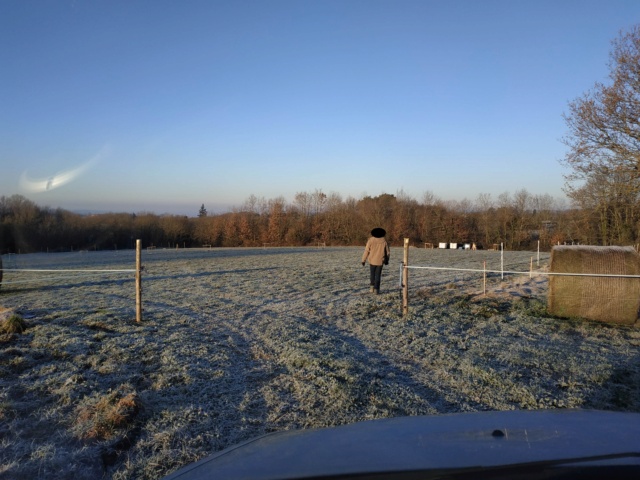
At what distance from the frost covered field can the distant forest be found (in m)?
45.4

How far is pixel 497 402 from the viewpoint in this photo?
502cm

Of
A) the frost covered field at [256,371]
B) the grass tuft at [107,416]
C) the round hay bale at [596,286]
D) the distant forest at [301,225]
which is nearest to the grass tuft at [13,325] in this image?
the frost covered field at [256,371]

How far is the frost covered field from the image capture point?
166 inches

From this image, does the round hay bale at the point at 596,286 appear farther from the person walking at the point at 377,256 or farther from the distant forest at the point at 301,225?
the distant forest at the point at 301,225

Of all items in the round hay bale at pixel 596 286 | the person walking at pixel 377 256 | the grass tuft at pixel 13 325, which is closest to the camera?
the grass tuft at pixel 13 325

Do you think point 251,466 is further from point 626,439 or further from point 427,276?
point 427,276

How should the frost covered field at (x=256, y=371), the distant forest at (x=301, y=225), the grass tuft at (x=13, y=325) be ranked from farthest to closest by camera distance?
the distant forest at (x=301, y=225) < the grass tuft at (x=13, y=325) < the frost covered field at (x=256, y=371)

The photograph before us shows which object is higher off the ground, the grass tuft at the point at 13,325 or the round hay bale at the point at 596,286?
the round hay bale at the point at 596,286

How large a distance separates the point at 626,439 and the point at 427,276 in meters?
16.2

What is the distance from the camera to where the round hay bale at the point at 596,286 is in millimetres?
9195

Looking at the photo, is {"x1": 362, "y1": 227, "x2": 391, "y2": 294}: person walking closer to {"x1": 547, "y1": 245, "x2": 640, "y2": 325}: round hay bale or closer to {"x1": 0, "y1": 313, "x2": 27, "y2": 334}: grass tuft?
{"x1": 547, "y1": 245, "x2": 640, "y2": 325}: round hay bale

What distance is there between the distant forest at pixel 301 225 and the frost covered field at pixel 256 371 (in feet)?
149

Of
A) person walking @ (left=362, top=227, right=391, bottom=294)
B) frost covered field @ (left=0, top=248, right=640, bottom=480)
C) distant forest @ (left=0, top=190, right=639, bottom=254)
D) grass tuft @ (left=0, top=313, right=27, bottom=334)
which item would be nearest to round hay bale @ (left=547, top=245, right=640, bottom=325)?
frost covered field @ (left=0, top=248, right=640, bottom=480)

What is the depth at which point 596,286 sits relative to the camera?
31.1ft
